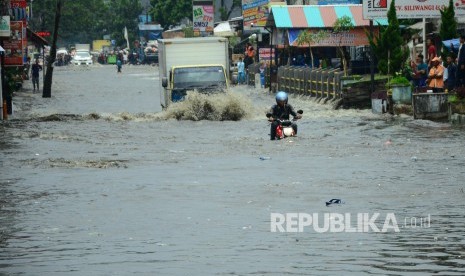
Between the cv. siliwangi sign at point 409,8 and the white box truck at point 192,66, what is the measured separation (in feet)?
15.6

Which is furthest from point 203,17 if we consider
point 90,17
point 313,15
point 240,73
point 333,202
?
point 333,202

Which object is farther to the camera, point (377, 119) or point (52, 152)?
point (377, 119)

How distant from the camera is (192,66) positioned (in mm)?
36312

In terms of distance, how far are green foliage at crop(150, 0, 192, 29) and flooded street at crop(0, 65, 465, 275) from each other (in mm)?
86019

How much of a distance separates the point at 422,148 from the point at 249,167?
458 centimetres

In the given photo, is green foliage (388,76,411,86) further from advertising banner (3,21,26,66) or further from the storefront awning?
the storefront awning

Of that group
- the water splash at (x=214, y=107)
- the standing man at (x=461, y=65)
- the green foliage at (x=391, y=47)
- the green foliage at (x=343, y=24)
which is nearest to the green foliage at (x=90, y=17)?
the green foliage at (x=343, y=24)

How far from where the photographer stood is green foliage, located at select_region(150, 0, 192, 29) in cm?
11725

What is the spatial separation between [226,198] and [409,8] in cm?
2409

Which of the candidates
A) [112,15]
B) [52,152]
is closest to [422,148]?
[52,152]

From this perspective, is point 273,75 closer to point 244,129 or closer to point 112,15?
point 244,129

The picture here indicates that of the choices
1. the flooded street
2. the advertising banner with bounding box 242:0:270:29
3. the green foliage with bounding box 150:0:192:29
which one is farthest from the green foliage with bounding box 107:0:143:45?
the flooded street

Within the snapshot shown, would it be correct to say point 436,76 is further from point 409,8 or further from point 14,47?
point 14,47

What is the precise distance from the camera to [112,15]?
168375 millimetres
